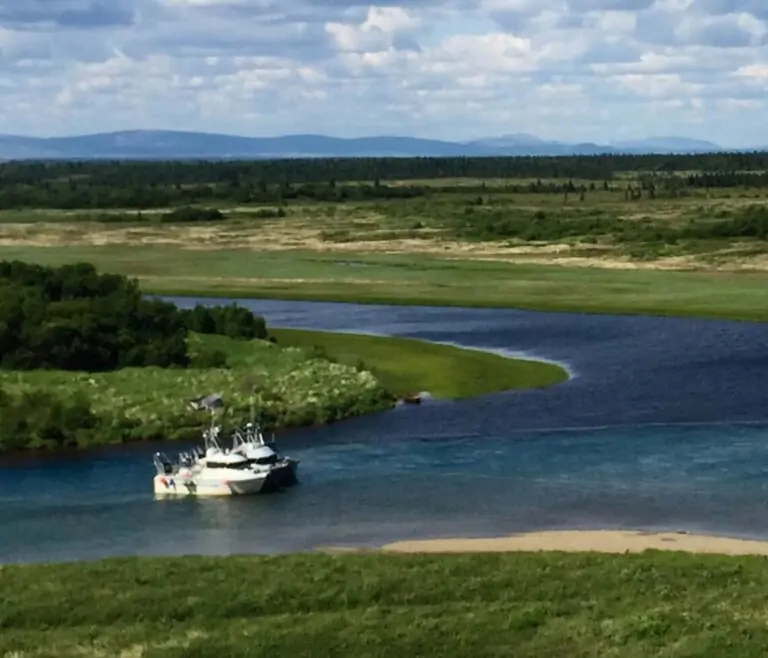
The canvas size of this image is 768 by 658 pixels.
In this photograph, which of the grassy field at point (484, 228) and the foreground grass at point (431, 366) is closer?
the foreground grass at point (431, 366)

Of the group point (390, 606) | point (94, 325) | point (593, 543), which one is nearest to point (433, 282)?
point (94, 325)

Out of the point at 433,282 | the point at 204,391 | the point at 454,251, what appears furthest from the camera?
the point at 454,251

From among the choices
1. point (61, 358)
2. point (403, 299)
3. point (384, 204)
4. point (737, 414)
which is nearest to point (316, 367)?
point (61, 358)

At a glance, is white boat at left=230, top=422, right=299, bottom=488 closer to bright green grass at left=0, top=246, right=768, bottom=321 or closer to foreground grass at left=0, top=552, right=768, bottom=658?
foreground grass at left=0, top=552, right=768, bottom=658

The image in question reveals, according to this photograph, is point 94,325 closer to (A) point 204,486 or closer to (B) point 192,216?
(A) point 204,486

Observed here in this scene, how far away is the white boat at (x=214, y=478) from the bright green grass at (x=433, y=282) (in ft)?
131

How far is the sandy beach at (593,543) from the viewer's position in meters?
35.2

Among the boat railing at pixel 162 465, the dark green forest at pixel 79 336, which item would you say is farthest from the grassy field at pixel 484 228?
the boat railing at pixel 162 465

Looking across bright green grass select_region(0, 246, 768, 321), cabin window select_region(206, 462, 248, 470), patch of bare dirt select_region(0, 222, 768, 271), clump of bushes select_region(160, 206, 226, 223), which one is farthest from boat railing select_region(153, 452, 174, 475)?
clump of bushes select_region(160, 206, 226, 223)

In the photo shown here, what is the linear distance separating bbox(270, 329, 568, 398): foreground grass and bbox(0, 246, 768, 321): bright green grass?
54.7 feet

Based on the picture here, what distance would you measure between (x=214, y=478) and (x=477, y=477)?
7327mm

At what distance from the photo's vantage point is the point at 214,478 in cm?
4328

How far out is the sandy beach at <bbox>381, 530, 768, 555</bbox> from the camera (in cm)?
3519

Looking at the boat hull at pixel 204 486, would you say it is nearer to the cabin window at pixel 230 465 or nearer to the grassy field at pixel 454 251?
the cabin window at pixel 230 465
